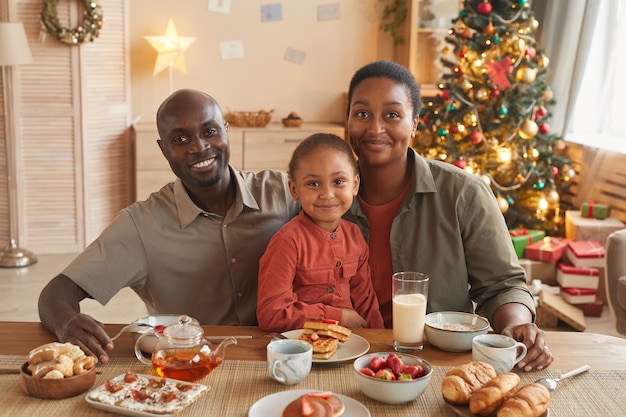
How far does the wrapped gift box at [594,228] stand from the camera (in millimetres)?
4590

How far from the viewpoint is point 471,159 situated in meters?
4.90

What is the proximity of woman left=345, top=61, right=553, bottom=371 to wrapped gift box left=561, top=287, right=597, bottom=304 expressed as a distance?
2.39 metres

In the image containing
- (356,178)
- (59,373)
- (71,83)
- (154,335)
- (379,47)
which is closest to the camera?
(59,373)

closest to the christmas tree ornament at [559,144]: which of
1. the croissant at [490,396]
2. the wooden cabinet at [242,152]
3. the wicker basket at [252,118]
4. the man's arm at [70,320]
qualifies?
the wooden cabinet at [242,152]

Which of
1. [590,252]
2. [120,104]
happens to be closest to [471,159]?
[590,252]

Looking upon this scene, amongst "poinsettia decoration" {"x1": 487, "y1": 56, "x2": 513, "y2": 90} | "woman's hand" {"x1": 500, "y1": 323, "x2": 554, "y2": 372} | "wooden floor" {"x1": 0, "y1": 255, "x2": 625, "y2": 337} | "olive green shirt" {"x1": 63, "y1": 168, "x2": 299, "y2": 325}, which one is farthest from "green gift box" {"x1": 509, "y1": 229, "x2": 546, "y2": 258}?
"woman's hand" {"x1": 500, "y1": 323, "x2": 554, "y2": 372}

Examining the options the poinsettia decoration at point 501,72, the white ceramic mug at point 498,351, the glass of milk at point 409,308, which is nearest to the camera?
the white ceramic mug at point 498,351

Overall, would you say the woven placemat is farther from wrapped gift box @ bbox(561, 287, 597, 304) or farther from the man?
wrapped gift box @ bbox(561, 287, 597, 304)

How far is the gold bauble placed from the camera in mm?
4738

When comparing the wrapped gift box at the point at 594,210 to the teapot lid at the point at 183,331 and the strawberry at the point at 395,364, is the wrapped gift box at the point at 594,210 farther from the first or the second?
the teapot lid at the point at 183,331

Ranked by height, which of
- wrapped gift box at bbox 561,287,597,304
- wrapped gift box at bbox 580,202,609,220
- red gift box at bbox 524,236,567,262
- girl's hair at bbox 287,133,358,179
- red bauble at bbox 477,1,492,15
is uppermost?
red bauble at bbox 477,1,492,15

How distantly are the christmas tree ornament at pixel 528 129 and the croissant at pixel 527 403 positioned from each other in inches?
141

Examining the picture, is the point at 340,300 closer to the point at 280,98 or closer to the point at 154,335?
the point at 154,335

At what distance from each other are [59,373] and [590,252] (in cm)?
365
